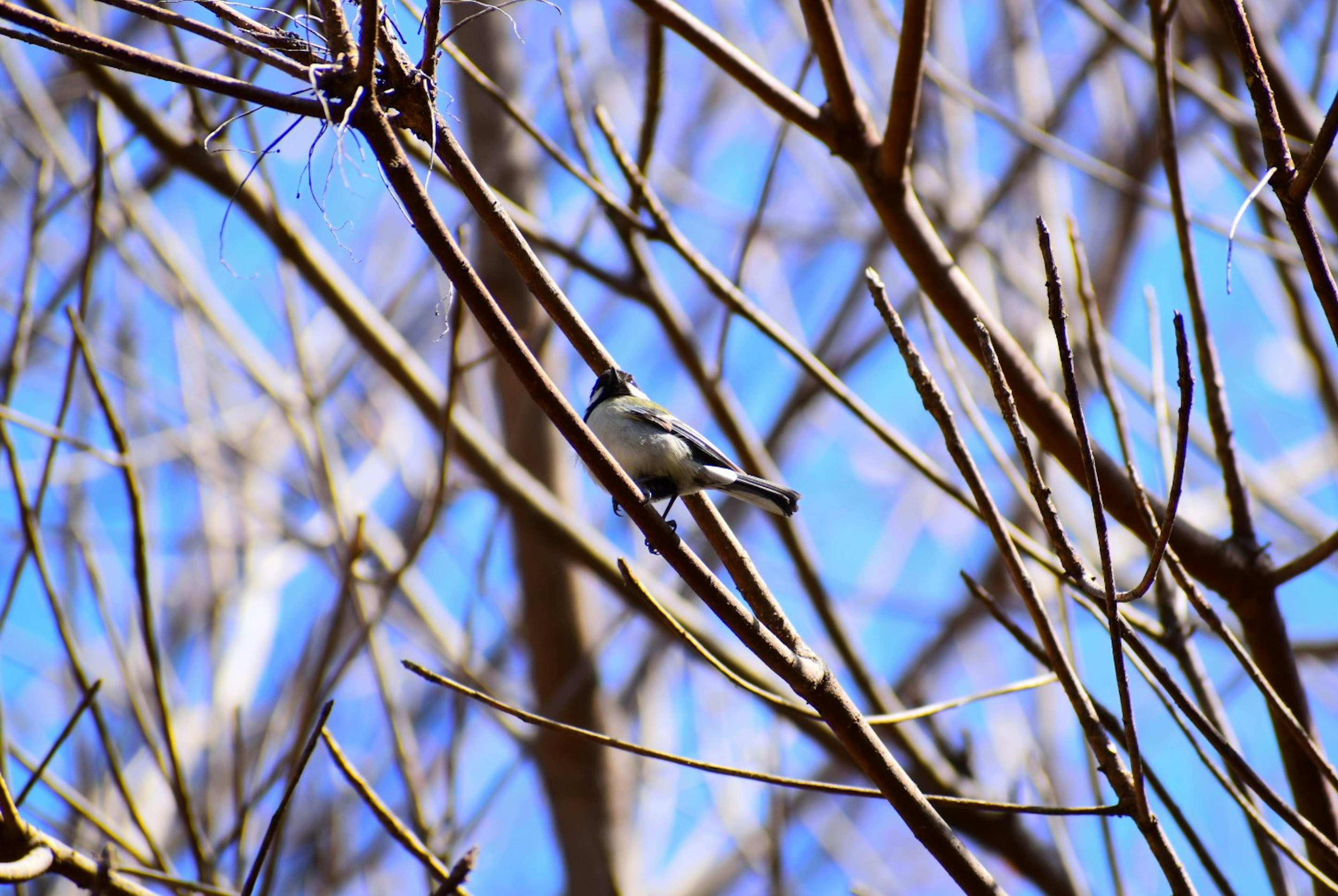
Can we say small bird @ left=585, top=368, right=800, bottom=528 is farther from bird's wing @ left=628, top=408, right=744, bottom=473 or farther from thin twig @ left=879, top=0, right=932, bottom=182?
thin twig @ left=879, top=0, right=932, bottom=182

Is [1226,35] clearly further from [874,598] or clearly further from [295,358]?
[295,358]

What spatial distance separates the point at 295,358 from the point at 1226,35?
2.76 metres

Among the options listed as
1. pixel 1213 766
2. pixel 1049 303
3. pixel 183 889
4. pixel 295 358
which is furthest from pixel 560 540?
pixel 1049 303

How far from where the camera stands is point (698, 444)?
2.70 m

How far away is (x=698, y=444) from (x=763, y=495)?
23 centimetres

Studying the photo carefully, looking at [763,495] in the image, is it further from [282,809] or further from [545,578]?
[545,578]

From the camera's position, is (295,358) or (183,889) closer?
(183,889)

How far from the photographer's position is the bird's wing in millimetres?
2693

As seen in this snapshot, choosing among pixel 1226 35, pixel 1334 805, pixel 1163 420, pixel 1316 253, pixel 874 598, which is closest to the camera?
pixel 1316 253

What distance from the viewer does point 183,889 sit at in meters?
2.02

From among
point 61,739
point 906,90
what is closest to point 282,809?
point 61,739

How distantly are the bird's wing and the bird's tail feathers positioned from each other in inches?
2.5

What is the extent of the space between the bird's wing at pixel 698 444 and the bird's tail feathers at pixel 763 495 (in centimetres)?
6

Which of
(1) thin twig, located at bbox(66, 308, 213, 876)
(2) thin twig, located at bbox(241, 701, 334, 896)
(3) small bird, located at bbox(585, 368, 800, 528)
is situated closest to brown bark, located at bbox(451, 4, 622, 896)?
(3) small bird, located at bbox(585, 368, 800, 528)
